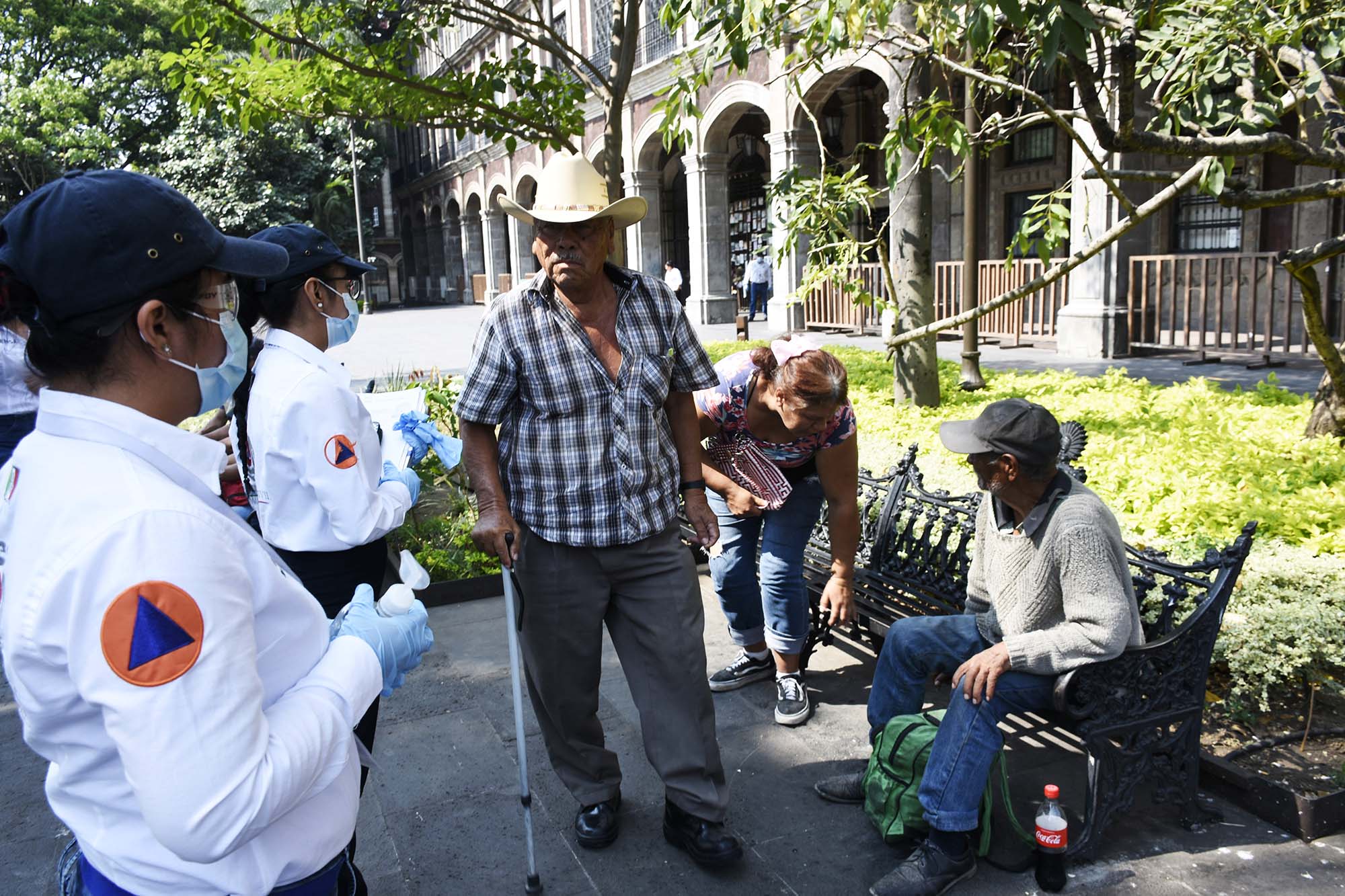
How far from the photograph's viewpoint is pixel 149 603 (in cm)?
125

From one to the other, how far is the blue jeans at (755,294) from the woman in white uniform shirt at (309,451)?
20400mm

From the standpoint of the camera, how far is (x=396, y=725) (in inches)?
167

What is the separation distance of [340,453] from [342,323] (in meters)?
0.69

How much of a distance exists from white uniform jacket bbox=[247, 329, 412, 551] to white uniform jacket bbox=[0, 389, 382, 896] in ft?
4.28

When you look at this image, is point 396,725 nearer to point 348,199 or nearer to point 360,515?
point 360,515

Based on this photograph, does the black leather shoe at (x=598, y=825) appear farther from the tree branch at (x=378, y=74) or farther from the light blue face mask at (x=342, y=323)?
the tree branch at (x=378, y=74)

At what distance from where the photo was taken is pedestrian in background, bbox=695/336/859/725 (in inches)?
151

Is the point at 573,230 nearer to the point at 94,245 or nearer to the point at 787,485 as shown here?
the point at 787,485

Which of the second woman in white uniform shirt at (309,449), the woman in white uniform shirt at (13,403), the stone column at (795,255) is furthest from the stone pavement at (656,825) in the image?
the stone column at (795,255)

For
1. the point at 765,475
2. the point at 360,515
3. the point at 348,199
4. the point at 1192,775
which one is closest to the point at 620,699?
the point at 765,475

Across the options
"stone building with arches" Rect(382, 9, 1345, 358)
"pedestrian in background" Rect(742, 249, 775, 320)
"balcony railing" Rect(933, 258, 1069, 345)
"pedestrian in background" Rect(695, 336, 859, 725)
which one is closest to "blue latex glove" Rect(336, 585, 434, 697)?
"pedestrian in background" Rect(695, 336, 859, 725)

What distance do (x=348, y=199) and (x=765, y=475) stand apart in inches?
1716

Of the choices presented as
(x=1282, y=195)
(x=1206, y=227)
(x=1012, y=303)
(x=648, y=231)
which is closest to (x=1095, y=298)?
(x=1012, y=303)

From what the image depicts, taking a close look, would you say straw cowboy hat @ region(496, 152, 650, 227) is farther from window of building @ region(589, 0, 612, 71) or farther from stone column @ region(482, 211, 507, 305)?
stone column @ region(482, 211, 507, 305)
